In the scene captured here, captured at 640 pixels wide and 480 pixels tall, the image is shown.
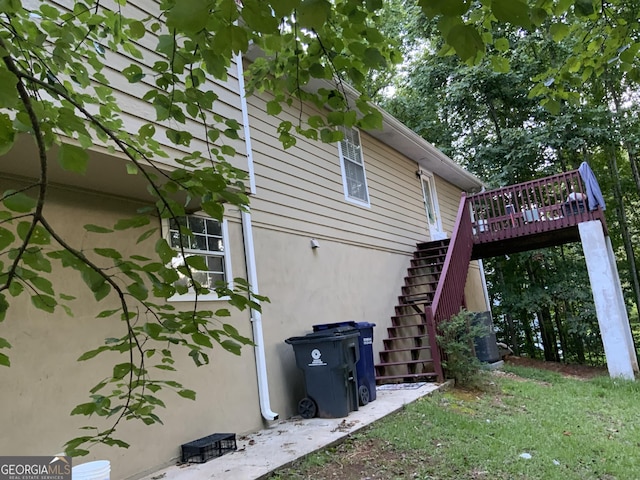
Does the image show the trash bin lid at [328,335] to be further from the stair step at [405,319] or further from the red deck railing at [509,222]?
the stair step at [405,319]

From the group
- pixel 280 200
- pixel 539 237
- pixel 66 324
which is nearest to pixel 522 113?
pixel 539 237

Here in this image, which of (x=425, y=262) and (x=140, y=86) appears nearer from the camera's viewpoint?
(x=140, y=86)

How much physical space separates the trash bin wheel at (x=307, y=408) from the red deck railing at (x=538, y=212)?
6049mm

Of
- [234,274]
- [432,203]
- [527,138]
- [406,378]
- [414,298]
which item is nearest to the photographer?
[234,274]

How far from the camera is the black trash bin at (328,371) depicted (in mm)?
5277

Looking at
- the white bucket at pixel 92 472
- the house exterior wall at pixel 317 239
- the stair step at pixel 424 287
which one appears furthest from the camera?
the stair step at pixel 424 287

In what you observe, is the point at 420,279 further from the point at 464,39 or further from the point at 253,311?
the point at 464,39

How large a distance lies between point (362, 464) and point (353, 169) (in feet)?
18.8

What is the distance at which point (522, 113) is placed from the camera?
49.7 feet

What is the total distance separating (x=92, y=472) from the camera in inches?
120

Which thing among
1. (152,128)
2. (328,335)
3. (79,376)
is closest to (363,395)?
(328,335)

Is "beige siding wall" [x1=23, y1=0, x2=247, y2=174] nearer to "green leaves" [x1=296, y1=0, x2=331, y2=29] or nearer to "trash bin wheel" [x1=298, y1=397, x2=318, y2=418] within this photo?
"green leaves" [x1=296, y1=0, x2=331, y2=29]

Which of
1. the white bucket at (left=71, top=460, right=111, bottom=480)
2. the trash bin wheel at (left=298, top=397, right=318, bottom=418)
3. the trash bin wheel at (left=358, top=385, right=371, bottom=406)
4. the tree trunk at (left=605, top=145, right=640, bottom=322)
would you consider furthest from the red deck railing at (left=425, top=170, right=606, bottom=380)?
the tree trunk at (left=605, top=145, right=640, bottom=322)

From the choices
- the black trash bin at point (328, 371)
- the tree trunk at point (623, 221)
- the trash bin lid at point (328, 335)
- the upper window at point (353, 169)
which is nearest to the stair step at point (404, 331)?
the upper window at point (353, 169)
